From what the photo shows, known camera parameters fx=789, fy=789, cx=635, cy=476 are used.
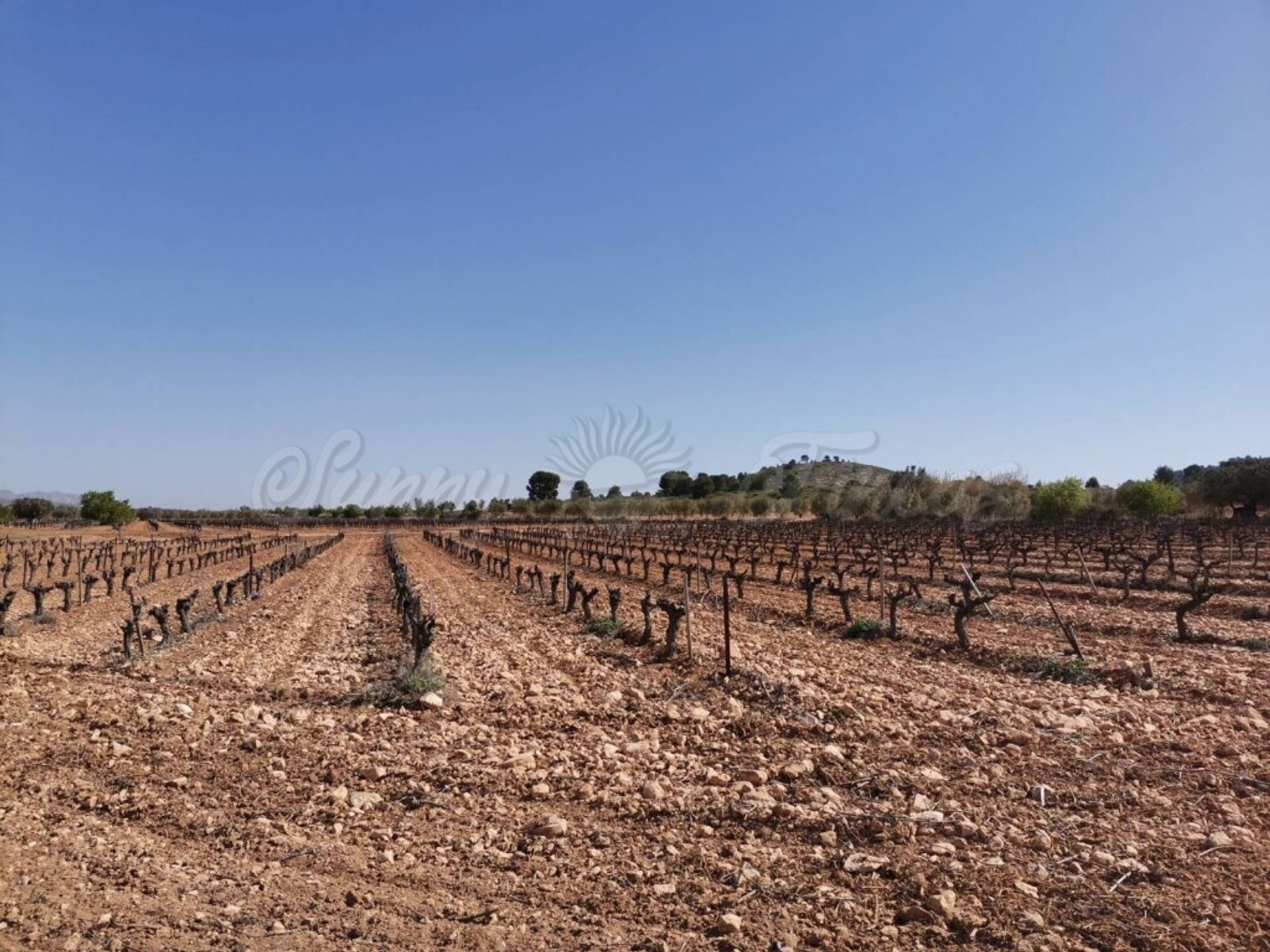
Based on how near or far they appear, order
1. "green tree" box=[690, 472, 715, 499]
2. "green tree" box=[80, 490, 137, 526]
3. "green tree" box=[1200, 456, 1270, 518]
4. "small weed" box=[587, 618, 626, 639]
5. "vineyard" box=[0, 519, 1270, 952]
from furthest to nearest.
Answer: "green tree" box=[690, 472, 715, 499], "green tree" box=[80, 490, 137, 526], "green tree" box=[1200, 456, 1270, 518], "small weed" box=[587, 618, 626, 639], "vineyard" box=[0, 519, 1270, 952]

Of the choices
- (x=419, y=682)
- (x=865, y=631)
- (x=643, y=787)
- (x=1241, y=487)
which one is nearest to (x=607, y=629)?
(x=865, y=631)

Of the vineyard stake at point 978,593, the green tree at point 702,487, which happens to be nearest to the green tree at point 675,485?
the green tree at point 702,487

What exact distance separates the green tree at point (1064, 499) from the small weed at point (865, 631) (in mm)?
58373

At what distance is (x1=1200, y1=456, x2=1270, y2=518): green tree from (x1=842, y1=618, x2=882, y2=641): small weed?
60.1m

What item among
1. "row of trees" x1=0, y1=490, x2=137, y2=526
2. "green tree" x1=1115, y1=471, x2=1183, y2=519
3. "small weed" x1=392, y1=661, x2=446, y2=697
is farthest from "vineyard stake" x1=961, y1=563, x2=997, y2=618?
→ "row of trees" x1=0, y1=490, x2=137, y2=526

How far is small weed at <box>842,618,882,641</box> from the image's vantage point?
13.9 metres

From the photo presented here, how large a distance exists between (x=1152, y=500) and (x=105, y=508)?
92488 millimetres

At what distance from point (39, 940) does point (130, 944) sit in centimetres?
50

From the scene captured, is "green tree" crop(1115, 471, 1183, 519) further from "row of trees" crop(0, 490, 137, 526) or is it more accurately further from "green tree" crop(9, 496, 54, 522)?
"green tree" crop(9, 496, 54, 522)

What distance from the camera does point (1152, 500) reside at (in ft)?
203

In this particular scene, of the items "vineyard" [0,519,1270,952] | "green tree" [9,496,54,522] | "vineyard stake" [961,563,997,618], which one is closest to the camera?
"vineyard" [0,519,1270,952]

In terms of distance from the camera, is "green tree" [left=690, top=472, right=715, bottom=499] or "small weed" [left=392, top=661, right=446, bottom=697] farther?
"green tree" [left=690, top=472, right=715, bottom=499]

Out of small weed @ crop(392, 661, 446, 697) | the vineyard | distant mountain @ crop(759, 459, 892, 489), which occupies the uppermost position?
distant mountain @ crop(759, 459, 892, 489)

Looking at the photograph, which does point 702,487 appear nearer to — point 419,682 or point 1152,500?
point 1152,500
